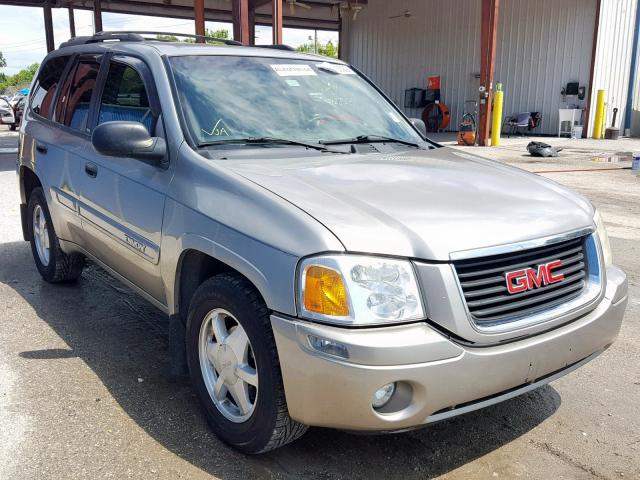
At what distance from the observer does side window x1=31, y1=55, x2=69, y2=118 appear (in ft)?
15.7

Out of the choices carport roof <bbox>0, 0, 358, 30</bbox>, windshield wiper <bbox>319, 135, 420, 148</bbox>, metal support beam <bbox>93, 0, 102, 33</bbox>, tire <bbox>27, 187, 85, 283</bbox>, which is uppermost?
carport roof <bbox>0, 0, 358, 30</bbox>

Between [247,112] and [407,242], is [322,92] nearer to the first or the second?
[247,112]

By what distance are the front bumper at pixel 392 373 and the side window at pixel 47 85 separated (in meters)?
3.41

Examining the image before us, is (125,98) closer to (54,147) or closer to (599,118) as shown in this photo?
(54,147)

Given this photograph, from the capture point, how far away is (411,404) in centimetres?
226

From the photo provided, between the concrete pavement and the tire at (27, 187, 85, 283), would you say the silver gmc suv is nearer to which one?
the concrete pavement

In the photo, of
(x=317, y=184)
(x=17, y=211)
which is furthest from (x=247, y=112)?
(x=17, y=211)

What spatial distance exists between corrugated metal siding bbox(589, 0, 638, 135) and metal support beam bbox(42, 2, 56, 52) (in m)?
21.7

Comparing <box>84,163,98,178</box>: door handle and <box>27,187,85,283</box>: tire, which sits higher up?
<box>84,163,98,178</box>: door handle

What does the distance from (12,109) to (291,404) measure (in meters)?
24.5

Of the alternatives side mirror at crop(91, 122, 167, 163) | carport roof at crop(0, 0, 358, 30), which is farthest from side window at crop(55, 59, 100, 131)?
carport roof at crop(0, 0, 358, 30)

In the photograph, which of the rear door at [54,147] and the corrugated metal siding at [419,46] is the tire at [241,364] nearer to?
the rear door at [54,147]

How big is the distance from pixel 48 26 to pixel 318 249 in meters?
29.1

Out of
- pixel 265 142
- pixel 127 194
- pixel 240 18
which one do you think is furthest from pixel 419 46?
pixel 127 194
